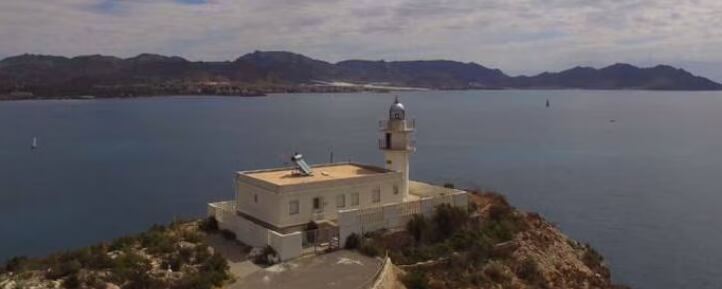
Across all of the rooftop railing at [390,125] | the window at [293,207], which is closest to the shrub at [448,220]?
the rooftop railing at [390,125]

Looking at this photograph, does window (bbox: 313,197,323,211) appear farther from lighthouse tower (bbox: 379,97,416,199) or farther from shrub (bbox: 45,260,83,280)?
shrub (bbox: 45,260,83,280)

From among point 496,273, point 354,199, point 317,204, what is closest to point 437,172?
point 354,199

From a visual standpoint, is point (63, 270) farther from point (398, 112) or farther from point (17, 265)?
point (398, 112)

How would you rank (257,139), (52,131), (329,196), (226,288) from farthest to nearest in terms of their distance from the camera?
(52,131) → (257,139) → (329,196) → (226,288)

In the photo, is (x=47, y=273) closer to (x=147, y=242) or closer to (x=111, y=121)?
(x=147, y=242)

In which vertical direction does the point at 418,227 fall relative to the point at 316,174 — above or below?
below

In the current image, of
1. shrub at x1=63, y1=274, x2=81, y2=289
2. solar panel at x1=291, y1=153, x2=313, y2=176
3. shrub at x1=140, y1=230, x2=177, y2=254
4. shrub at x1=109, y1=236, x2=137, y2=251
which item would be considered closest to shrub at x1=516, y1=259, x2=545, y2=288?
solar panel at x1=291, y1=153, x2=313, y2=176

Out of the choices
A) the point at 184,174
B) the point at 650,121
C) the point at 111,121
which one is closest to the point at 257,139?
the point at 184,174
